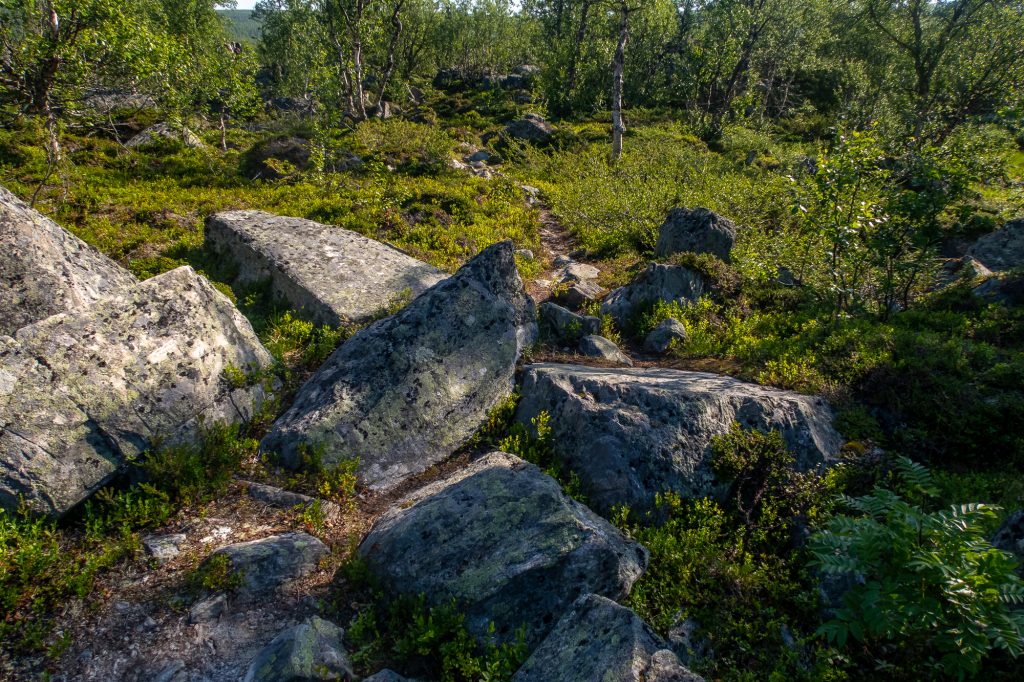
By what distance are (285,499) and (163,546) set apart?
1.35 meters

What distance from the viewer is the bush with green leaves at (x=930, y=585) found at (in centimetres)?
373

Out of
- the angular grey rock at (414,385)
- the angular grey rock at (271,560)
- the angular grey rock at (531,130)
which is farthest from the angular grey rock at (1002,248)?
the angular grey rock at (531,130)

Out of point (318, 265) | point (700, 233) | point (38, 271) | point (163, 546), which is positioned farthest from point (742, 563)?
point (38, 271)

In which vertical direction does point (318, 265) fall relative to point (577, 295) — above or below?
above

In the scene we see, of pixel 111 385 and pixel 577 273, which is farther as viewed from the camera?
pixel 577 273

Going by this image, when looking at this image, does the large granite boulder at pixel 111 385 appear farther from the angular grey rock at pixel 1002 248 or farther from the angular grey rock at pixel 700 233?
the angular grey rock at pixel 1002 248

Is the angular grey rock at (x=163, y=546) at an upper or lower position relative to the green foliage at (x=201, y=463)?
lower

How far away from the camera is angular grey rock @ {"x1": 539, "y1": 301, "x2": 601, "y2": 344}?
1140cm

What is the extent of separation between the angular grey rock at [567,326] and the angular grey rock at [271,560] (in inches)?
272

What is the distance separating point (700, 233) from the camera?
1488 cm

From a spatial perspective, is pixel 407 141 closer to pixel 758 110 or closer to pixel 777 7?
pixel 777 7

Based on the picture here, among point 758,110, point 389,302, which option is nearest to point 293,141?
point 389,302

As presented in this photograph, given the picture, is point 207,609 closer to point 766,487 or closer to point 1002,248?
point 766,487

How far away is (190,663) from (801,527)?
6810 millimetres
